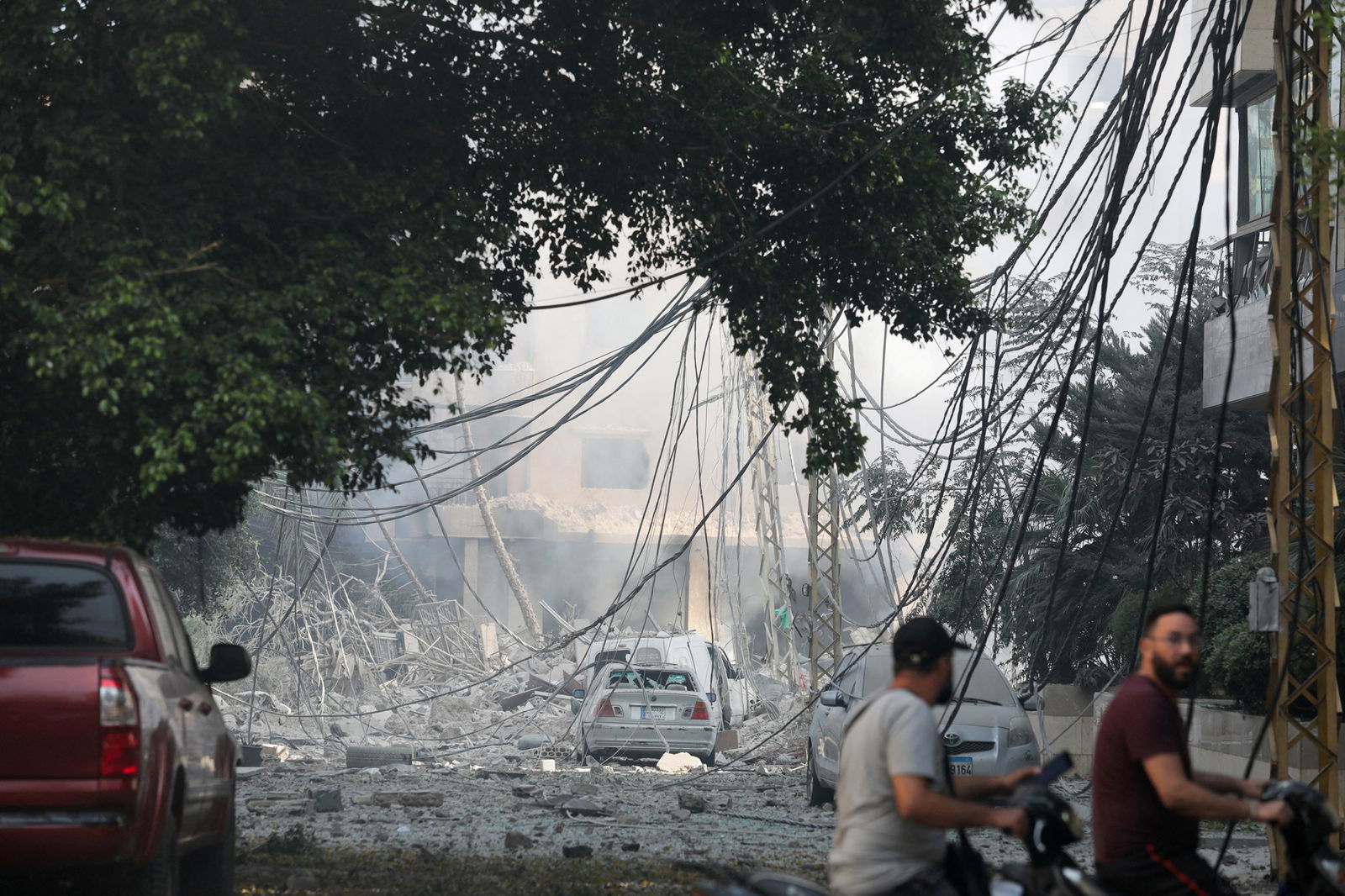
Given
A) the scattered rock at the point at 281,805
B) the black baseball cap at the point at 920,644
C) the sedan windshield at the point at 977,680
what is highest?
the black baseball cap at the point at 920,644

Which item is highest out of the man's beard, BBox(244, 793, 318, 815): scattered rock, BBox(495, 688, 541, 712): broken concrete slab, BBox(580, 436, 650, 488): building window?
BBox(580, 436, 650, 488): building window

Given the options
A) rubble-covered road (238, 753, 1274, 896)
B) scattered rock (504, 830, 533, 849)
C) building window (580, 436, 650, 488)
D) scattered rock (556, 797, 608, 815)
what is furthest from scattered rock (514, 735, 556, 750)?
building window (580, 436, 650, 488)

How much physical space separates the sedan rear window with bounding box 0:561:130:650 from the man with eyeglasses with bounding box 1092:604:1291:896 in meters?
4.27

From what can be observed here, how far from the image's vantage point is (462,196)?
10.5 metres

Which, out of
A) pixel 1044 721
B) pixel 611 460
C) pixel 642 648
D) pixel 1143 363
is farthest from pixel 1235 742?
pixel 611 460

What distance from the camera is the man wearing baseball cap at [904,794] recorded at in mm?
4012

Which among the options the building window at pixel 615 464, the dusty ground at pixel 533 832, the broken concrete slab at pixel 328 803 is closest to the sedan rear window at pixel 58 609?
the dusty ground at pixel 533 832

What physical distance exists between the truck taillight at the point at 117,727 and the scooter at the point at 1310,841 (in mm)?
4013

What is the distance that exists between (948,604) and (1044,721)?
511cm

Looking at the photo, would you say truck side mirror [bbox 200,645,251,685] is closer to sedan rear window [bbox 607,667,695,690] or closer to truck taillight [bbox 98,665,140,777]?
truck taillight [bbox 98,665,140,777]

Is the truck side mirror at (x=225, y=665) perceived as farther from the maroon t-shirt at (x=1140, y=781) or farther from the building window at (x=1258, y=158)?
A: the building window at (x=1258, y=158)

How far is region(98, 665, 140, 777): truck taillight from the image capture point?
5805 mm

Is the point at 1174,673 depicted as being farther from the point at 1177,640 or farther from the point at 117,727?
the point at 117,727

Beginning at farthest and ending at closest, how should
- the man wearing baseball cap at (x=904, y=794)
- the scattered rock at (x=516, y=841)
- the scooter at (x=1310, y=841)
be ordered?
1. the scattered rock at (x=516, y=841)
2. the scooter at (x=1310, y=841)
3. the man wearing baseball cap at (x=904, y=794)
